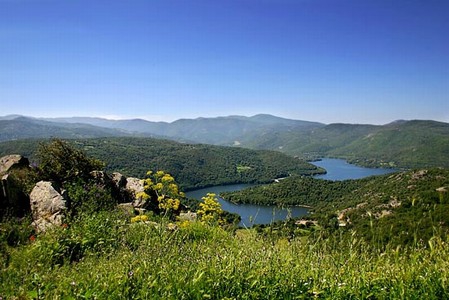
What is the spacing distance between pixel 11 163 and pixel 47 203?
4379 millimetres

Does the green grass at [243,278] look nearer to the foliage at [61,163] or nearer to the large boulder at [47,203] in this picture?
the large boulder at [47,203]

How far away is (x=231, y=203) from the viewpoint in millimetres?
148875

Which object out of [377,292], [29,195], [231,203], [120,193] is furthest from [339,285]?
[231,203]

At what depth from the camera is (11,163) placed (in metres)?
12.3

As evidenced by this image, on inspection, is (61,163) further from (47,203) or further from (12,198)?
(47,203)

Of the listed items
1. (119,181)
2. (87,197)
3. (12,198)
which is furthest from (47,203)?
(119,181)

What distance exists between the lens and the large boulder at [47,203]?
8.84 metres

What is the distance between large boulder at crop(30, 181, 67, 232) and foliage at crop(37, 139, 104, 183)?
206cm

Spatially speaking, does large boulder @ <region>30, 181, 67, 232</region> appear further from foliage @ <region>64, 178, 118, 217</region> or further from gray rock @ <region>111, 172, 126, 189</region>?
gray rock @ <region>111, 172, 126, 189</region>

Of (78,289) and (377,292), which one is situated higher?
(377,292)

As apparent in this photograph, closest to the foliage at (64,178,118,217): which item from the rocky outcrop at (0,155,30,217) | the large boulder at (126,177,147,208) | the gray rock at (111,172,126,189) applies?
the rocky outcrop at (0,155,30,217)

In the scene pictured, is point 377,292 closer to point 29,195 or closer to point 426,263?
point 426,263

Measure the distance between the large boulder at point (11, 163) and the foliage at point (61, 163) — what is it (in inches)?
34.7

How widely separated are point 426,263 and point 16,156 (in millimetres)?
14646
